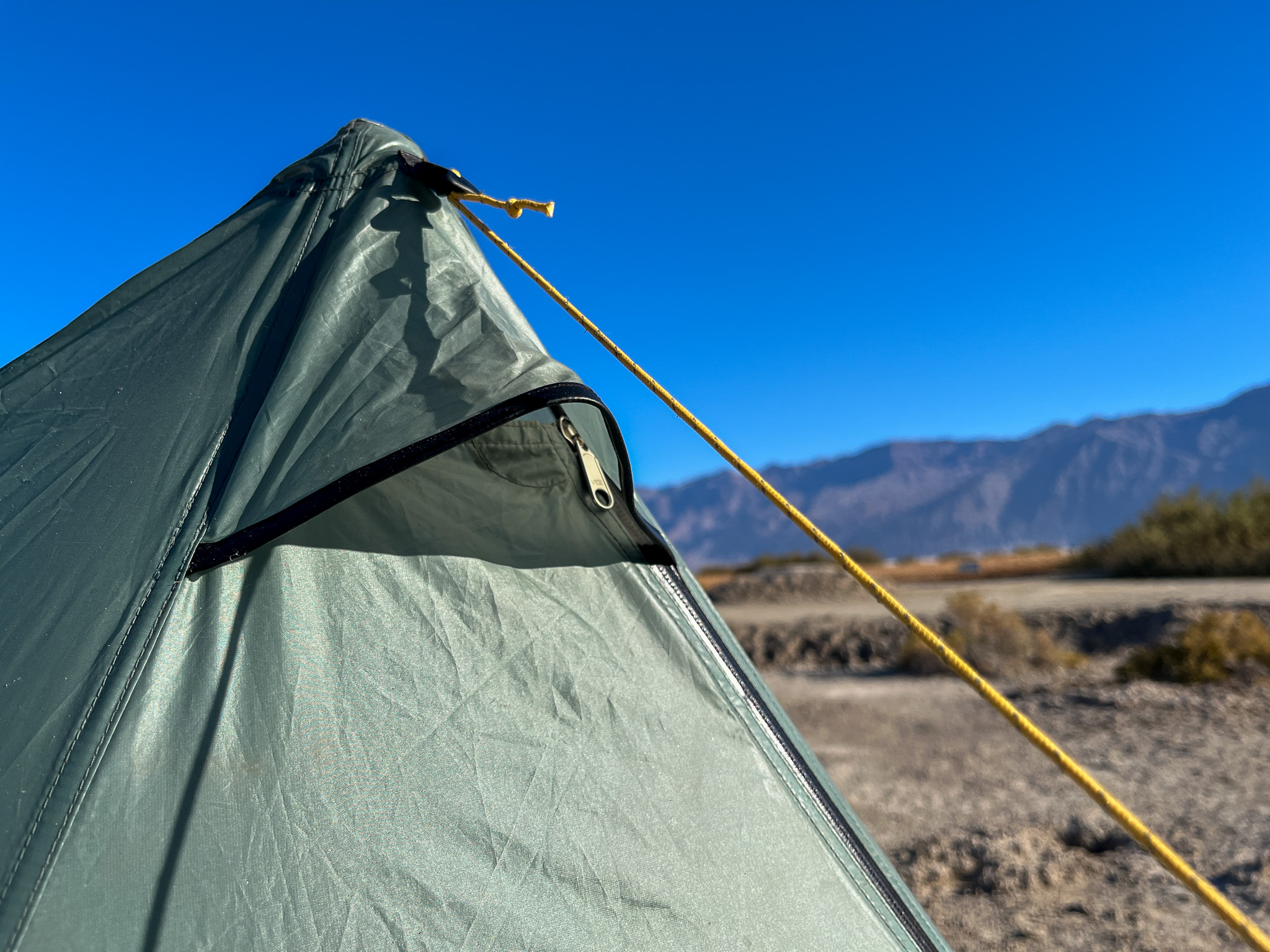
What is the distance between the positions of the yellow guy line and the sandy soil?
1.80 metres

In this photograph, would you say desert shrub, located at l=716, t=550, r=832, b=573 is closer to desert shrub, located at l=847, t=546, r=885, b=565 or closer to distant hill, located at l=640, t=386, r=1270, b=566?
desert shrub, located at l=847, t=546, r=885, b=565

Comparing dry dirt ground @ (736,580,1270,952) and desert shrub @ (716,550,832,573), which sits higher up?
desert shrub @ (716,550,832,573)

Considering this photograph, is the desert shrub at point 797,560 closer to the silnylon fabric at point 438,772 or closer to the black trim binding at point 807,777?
the black trim binding at point 807,777

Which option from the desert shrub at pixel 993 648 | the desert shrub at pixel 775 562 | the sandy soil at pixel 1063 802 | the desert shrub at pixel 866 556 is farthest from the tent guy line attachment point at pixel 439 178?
the desert shrub at pixel 866 556

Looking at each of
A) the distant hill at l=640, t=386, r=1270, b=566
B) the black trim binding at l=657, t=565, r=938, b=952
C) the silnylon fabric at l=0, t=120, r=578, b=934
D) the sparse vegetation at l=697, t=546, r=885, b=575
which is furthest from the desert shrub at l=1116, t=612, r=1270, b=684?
the distant hill at l=640, t=386, r=1270, b=566

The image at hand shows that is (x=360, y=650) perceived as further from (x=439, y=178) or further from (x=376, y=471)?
(x=439, y=178)

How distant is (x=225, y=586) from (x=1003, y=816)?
4570mm

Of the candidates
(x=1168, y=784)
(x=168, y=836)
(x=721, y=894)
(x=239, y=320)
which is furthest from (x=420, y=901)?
(x=1168, y=784)

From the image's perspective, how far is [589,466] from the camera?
197 centimetres

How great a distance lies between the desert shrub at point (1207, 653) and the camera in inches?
278

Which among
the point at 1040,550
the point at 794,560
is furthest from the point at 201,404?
the point at 1040,550

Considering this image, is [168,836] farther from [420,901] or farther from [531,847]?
[531,847]

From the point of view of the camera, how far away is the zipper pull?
1.95 m

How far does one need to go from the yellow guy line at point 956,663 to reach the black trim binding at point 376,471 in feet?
1.18
